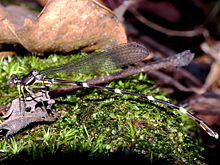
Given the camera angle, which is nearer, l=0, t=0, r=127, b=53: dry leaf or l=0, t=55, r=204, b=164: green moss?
l=0, t=55, r=204, b=164: green moss

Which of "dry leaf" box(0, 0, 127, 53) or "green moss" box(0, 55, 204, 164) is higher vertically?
"dry leaf" box(0, 0, 127, 53)

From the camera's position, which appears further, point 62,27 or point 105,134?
point 62,27

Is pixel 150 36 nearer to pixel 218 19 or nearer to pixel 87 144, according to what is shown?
pixel 218 19

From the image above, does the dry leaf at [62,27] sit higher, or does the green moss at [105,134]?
the dry leaf at [62,27]

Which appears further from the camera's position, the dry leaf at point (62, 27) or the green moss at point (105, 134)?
the dry leaf at point (62, 27)

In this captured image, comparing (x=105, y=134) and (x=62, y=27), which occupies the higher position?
(x=62, y=27)
